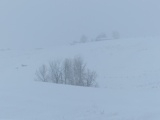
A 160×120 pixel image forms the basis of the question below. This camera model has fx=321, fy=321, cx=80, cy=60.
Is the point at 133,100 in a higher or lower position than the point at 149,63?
lower

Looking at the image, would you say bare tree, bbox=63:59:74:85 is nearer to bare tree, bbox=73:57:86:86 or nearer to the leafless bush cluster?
the leafless bush cluster

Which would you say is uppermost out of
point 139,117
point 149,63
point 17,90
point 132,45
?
point 132,45

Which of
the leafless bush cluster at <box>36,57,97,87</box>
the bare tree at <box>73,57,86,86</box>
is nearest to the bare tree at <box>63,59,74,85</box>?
the leafless bush cluster at <box>36,57,97,87</box>

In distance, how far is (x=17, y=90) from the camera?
1357cm

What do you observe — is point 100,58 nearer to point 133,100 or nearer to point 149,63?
point 149,63

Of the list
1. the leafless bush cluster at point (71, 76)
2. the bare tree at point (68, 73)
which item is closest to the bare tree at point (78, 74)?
the leafless bush cluster at point (71, 76)

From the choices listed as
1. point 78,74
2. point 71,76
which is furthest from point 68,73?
point 78,74

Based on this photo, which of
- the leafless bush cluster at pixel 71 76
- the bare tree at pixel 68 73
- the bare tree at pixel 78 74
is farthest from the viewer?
the bare tree at pixel 68 73

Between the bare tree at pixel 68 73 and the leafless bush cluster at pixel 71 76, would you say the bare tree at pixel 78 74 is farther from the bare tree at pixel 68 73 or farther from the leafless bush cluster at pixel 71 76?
the bare tree at pixel 68 73

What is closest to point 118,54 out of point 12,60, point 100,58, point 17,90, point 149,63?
point 100,58

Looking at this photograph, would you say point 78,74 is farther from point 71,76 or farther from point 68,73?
point 68,73

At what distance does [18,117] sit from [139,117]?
3.49m

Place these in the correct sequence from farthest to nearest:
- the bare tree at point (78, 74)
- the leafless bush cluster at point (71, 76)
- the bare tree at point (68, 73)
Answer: the bare tree at point (68, 73) < the leafless bush cluster at point (71, 76) < the bare tree at point (78, 74)

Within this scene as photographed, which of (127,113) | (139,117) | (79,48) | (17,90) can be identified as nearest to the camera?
(139,117)
